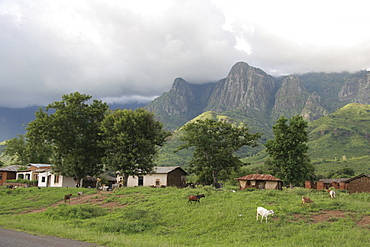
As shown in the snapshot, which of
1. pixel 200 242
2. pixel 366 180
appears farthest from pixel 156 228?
pixel 366 180

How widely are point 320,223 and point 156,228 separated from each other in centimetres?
1063

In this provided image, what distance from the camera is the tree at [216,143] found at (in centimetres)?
5188

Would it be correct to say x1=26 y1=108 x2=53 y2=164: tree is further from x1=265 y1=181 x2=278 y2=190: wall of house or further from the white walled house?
x1=265 y1=181 x2=278 y2=190: wall of house

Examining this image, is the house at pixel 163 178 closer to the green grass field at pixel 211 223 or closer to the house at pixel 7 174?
the green grass field at pixel 211 223

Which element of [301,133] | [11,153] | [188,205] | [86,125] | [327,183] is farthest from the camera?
[11,153]

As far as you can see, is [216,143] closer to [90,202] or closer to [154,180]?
[154,180]

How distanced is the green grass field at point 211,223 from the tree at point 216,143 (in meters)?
21.9

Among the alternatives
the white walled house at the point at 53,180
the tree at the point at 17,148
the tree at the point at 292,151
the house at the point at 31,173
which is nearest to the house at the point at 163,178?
the white walled house at the point at 53,180

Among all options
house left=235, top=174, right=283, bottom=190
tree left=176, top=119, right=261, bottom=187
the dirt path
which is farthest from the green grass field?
tree left=176, top=119, right=261, bottom=187

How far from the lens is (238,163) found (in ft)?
171

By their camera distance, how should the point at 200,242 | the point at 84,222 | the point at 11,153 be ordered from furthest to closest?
the point at 11,153
the point at 84,222
the point at 200,242

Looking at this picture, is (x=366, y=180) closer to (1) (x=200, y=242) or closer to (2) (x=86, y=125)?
(1) (x=200, y=242)

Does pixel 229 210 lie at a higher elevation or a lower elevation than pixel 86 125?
lower

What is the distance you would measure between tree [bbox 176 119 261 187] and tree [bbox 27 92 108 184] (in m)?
16.0
